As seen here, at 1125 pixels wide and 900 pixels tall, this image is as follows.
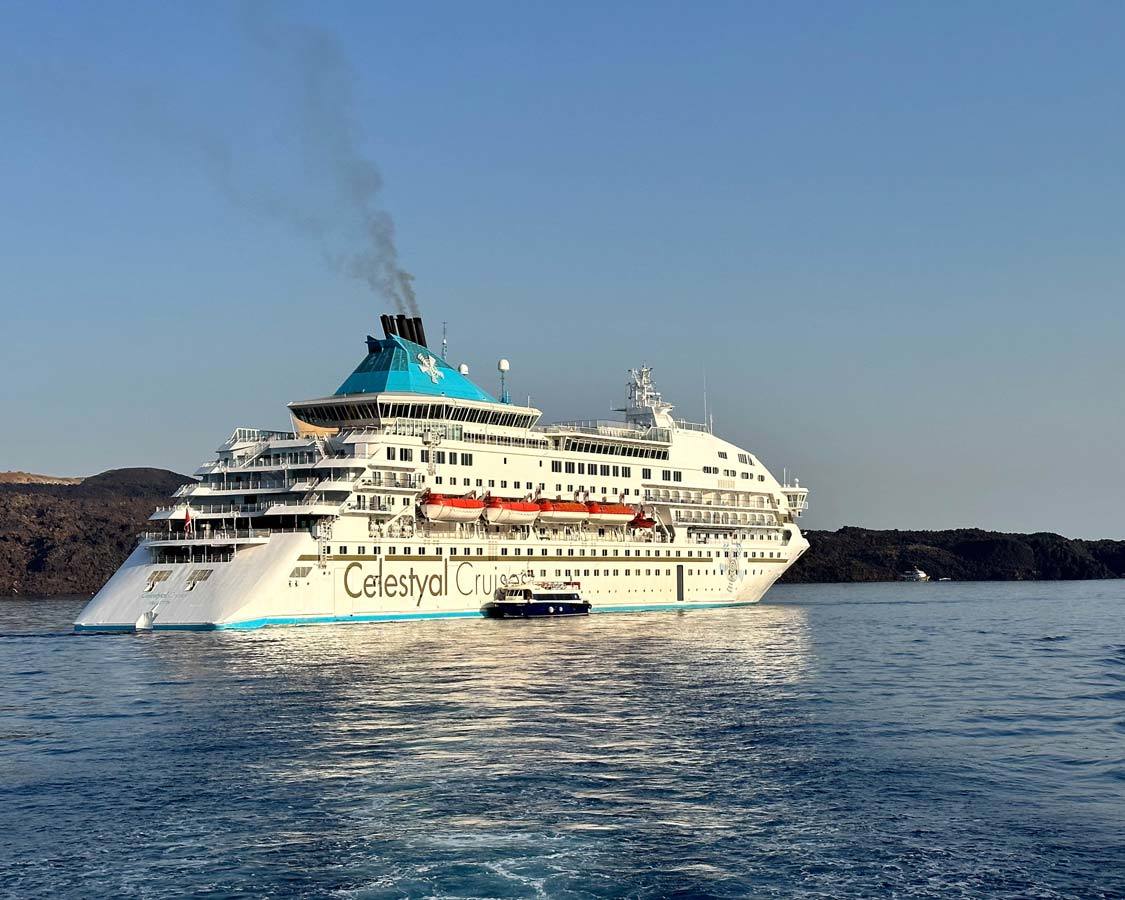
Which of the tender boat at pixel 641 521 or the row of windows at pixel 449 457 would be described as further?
the tender boat at pixel 641 521

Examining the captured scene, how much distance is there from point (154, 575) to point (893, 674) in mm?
37697

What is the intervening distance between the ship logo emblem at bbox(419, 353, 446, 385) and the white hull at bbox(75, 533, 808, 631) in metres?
11.3

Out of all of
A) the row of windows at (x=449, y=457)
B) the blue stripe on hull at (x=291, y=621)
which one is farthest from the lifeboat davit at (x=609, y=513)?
the blue stripe on hull at (x=291, y=621)

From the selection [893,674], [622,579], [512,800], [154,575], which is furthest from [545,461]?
[512,800]

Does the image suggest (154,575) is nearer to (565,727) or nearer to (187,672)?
(187,672)

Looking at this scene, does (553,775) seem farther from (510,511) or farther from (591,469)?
(591,469)

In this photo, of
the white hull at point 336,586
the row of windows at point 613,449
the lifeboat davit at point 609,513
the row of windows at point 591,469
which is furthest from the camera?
the row of windows at point 613,449

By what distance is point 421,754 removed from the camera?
28.3m

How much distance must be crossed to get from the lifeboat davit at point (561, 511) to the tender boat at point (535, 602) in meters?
4.41

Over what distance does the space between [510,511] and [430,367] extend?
10.4m

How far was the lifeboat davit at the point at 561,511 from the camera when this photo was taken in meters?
76.9

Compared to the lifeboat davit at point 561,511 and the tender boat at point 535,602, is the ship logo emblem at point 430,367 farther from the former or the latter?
the tender boat at point 535,602

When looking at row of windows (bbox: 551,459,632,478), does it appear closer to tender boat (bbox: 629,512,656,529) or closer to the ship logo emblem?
tender boat (bbox: 629,512,656,529)

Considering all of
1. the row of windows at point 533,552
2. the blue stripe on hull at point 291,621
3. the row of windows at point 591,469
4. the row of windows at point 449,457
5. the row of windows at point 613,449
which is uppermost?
the row of windows at point 613,449
